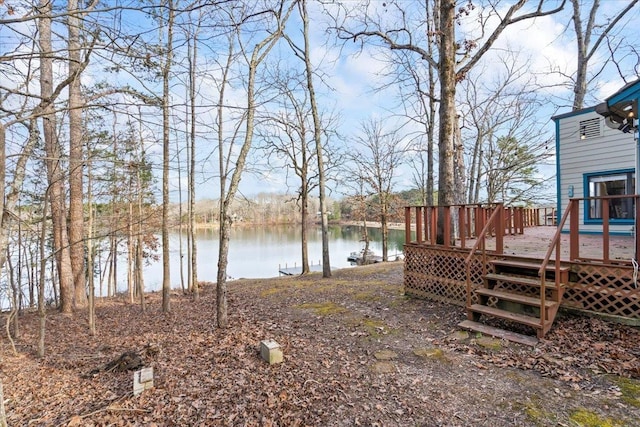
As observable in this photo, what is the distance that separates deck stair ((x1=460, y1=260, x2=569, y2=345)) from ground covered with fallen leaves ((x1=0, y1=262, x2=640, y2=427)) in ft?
0.68

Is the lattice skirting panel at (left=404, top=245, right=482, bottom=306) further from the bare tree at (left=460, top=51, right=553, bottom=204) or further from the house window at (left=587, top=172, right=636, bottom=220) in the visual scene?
the bare tree at (left=460, top=51, right=553, bottom=204)

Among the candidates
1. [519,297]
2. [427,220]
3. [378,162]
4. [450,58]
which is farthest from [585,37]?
[519,297]

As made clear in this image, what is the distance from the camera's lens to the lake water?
20.5m

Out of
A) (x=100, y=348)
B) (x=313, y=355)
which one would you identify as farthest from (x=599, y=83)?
(x=100, y=348)

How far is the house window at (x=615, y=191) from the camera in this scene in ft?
24.6

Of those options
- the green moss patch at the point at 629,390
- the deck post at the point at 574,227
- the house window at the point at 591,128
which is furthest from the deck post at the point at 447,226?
the house window at the point at 591,128

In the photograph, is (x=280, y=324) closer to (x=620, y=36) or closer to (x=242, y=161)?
(x=242, y=161)

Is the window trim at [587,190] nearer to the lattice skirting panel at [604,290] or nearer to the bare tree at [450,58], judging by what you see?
the bare tree at [450,58]

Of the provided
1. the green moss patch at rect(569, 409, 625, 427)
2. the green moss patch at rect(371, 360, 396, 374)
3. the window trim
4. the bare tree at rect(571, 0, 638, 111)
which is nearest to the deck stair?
the green moss patch at rect(569, 409, 625, 427)

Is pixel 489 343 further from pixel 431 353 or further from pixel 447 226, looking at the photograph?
pixel 447 226

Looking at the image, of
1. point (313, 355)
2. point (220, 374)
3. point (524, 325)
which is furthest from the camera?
point (524, 325)

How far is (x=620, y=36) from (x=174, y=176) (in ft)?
53.1

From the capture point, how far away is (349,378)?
3350mm

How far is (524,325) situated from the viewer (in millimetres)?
4242
